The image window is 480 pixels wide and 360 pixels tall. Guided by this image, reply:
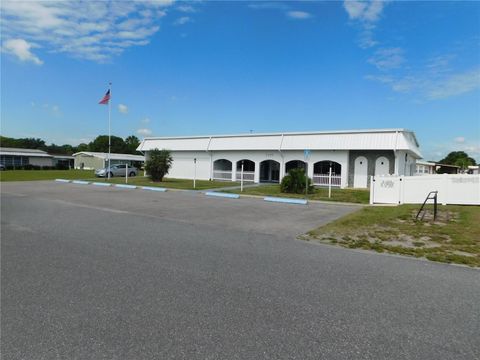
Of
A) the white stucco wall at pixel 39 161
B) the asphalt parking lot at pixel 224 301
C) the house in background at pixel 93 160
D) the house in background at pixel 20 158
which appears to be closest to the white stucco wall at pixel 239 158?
the asphalt parking lot at pixel 224 301

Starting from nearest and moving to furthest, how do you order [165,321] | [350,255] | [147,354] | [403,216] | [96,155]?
[147,354] → [165,321] → [350,255] → [403,216] → [96,155]

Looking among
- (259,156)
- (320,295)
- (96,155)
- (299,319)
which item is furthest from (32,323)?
(96,155)

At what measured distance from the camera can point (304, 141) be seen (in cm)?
2728

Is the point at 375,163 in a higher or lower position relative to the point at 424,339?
higher

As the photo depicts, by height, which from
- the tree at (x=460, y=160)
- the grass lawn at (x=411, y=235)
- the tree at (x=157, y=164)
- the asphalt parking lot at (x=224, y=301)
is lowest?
the asphalt parking lot at (x=224, y=301)

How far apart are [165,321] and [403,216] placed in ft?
32.5

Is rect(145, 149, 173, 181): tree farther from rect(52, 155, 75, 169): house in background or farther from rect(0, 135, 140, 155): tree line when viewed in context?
rect(0, 135, 140, 155): tree line

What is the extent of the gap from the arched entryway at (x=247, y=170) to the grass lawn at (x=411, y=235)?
64.1 feet

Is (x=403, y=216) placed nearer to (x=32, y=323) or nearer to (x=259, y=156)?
(x=32, y=323)

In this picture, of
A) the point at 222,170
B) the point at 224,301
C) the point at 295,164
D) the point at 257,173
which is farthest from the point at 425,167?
the point at 224,301

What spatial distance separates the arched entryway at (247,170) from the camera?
3093cm

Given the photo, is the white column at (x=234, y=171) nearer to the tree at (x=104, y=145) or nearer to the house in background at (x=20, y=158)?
the house in background at (x=20, y=158)

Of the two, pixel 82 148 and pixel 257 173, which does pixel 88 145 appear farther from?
pixel 257 173

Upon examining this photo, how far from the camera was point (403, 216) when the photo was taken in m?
11.1
